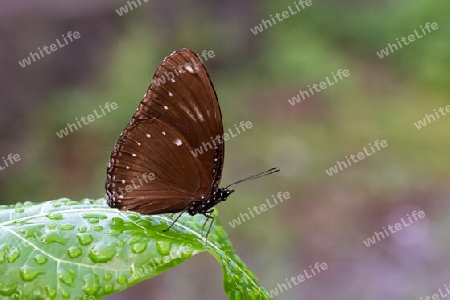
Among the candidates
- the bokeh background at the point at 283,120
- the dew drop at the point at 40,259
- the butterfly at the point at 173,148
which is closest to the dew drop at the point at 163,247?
the dew drop at the point at 40,259

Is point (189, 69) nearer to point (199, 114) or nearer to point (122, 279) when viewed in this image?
point (199, 114)

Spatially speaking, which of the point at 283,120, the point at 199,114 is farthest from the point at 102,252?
the point at 283,120

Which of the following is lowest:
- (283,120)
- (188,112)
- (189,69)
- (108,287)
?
(283,120)

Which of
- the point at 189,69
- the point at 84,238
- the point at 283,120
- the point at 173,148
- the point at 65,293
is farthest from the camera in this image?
the point at 283,120

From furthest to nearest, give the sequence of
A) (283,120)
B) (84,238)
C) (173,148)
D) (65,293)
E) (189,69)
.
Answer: (283,120), (173,148), (189,69), (84,238), (65,293)

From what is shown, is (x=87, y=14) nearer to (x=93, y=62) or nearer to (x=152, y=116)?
(x=93, y=62)

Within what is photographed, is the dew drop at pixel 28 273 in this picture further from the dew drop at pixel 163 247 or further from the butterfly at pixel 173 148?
the butterfly at pixel 173 148

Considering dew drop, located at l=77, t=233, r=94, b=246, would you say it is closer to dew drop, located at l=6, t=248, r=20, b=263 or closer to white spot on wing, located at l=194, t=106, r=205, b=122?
dew drop, located at l=6, t=248, r=20, b=263
